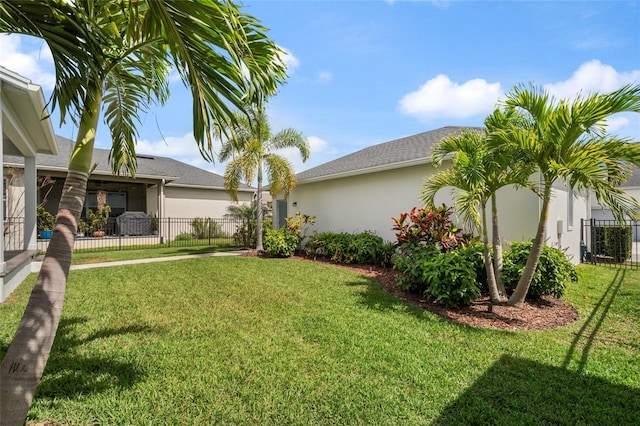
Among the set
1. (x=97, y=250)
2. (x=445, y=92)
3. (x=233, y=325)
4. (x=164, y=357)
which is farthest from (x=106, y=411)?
(x=97, y=250)

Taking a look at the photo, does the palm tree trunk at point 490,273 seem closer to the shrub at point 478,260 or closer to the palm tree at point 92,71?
the shrub at point 478,260

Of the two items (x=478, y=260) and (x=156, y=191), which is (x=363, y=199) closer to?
(x=478, y=260)

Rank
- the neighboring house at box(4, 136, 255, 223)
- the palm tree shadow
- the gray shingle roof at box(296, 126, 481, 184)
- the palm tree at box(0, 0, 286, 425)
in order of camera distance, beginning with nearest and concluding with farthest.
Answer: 1. the palm tree at box(0, 0, 286, 425)
2. the palm tree shadow
3. the gray shingle roof at box(296, 126, 481, 184)
4. the neighboring house at box(4, 136, 255, 223)

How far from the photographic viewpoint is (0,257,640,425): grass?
9.80 ft

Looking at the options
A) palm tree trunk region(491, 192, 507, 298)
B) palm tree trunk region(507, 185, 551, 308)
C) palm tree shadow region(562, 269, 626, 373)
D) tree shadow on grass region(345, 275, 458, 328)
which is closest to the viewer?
palm tree shadow region(562, 269, 626, 373)

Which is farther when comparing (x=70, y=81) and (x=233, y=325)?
(x=233, y=325)

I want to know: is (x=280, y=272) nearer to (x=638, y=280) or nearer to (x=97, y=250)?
(x=638, y=280)

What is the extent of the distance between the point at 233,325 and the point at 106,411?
232 cm

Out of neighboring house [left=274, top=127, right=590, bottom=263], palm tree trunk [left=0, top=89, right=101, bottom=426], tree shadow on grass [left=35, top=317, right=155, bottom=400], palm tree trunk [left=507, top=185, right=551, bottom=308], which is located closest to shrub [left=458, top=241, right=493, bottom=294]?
palm tree trunk [left=507, top=185, right=551, bottom=308]

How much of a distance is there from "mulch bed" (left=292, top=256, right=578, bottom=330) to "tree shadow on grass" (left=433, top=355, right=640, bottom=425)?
1.63 metres

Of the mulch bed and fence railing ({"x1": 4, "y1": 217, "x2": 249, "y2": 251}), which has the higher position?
fence railing ({"x1": 4, "y1": 217, "x2": 249, "y2": 251})

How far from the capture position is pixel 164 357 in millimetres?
4055

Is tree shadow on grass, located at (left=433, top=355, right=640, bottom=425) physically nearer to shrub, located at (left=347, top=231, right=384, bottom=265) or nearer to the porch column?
shrub, located at (left=347, top=231, right=384, bottom=265)

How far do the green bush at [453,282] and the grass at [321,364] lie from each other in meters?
0.57
